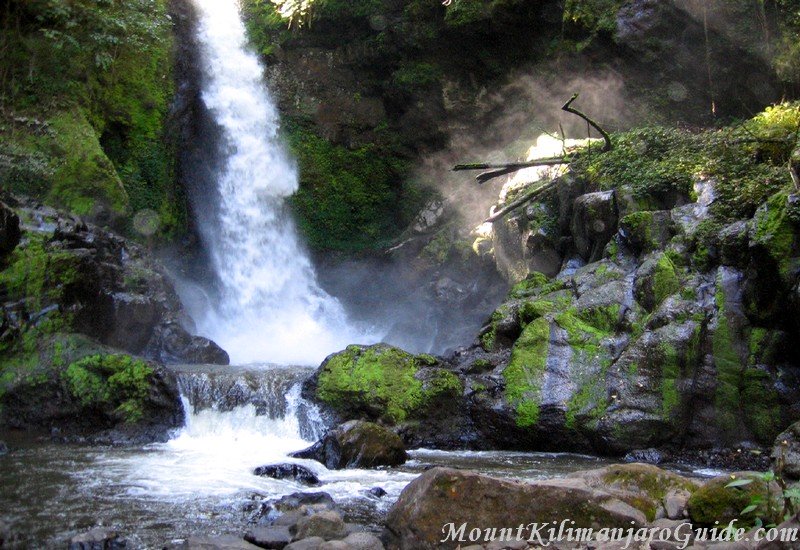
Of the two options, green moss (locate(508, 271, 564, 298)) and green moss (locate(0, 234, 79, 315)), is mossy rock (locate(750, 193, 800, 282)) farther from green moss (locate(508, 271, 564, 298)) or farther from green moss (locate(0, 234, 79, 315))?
green moss (locate(0, 234, 79, 315))

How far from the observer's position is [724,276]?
9.88 m

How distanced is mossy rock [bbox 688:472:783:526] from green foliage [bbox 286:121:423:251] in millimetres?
17003

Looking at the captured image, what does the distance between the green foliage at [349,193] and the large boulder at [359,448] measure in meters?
12.6

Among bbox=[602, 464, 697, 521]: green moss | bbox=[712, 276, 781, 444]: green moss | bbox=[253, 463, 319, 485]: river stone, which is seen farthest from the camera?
bbox=[712, 276, 781, 444]: green moss

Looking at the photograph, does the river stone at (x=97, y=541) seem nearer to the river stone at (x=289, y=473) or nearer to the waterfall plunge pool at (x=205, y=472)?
the waterfall plunge pool at (x=205, y=472)

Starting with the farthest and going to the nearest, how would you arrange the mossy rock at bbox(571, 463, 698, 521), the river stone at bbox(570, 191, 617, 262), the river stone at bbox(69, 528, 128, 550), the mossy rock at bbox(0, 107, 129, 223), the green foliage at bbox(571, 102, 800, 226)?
the mossy rock at bbox(0, 107, 129, 223)
the river stone at bbox(570, 191, 617, 262)
the green foliage at bbox(571, 102, 800, 226)
the mossy rock at bbox(571, 463, 698, 521)
the river stone at bbox(69, 528, 128, 550)

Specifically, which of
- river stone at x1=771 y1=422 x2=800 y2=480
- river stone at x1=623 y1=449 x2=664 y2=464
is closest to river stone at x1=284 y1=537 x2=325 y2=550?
river stone at x1=771 y1=422 x2=800 y2=480

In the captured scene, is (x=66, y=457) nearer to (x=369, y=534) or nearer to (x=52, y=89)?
(x=369, y=534)

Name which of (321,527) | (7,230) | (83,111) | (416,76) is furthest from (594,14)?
(321,527)

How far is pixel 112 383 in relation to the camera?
35.1ft

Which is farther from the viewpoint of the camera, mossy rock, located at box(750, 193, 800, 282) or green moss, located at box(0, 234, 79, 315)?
green moss, located at box(0, 234, 79, 315)

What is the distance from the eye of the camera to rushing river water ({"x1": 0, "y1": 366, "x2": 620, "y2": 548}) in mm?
5895

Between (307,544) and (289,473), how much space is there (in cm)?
318

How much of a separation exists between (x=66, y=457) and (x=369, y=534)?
5466 millimetres
